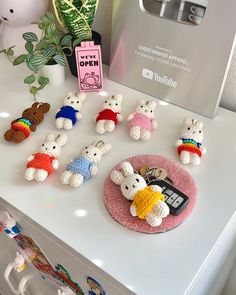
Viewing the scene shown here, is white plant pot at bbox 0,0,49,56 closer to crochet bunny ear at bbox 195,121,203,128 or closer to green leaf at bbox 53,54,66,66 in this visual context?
green leaf at bbox 53,54,66,66

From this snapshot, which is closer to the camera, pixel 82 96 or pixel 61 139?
pixel 61 139

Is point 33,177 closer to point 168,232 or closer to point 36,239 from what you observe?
point 36,239

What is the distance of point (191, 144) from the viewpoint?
2.17ft

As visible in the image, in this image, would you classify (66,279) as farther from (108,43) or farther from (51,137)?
(108,43)

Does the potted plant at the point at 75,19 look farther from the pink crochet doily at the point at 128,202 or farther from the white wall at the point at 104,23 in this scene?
the pink crochet doily at the point at 128,202

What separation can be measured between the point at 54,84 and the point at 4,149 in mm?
233

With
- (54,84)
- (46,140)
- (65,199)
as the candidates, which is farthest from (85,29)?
(65,199)

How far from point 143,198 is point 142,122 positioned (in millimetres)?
197

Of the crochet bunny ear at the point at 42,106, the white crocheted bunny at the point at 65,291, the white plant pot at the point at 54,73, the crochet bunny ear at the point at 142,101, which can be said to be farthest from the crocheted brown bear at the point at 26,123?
the white crocheted bunny at the point at 65,291

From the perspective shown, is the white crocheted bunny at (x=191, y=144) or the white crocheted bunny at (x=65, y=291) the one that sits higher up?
the white crocheted bunny at (x=191, y=144)

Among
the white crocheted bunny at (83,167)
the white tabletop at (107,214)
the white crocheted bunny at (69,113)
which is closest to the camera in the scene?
the white tabletop at (107,214)

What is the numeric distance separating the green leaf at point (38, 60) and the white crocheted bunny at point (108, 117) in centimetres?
16

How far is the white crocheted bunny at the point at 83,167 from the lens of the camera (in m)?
0.62

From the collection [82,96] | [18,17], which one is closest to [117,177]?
[82,96]
